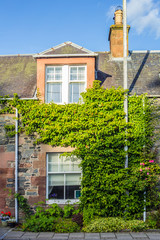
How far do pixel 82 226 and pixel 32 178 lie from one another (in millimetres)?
2359

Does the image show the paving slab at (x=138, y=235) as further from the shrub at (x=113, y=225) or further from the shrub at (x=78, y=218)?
the shrub at (x=78, y=218)

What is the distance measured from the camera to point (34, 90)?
9453 mm

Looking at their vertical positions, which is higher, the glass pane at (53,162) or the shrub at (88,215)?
the glass pane at (53,162)

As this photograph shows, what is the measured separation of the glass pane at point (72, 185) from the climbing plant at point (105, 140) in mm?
456

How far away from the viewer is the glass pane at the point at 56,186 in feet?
28.9

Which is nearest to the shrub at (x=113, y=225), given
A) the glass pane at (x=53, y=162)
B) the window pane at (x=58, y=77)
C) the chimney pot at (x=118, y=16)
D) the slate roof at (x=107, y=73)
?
the glass pane at (x=53, y=162)

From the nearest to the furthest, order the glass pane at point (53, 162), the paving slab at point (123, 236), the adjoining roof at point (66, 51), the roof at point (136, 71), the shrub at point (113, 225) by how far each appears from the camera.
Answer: the paving slab at point (123, 236), the shrub at point (113, 225), the glass pane at point (53, 162), the adjoining roof at point (66, 51), the roof at point (136, 71)

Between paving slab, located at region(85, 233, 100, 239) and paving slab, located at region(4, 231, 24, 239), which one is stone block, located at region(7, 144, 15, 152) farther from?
paving slab, located at region(85, 233, 100, 239)

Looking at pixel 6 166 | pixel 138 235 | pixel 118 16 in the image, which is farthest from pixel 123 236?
pixel 118 16

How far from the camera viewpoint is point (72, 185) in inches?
348

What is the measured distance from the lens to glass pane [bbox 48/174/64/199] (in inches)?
346

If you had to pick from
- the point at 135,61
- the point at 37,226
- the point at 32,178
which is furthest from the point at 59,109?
the point at 135,61

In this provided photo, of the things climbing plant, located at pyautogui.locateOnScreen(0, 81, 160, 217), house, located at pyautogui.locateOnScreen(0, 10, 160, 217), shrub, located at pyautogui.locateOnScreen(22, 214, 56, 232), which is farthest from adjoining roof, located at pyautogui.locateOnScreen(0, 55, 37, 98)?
shrub, located at pyautogui.locateOnScreen(22, 214, 56, 232)

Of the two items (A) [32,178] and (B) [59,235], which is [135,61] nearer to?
(A) [32,178]
